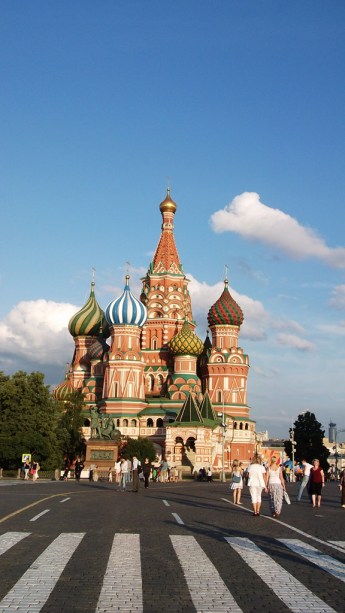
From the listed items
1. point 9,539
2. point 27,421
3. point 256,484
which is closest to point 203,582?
point 9,539

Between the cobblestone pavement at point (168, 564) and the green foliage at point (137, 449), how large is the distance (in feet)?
202

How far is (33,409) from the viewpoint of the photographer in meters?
64.3

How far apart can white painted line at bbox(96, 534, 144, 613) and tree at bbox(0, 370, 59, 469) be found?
166ft

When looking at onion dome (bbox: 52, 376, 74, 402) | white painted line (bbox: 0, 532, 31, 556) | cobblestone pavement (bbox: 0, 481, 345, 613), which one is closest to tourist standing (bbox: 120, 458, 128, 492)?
cobblestone pavement (bbox: 0, 481, 345, 613)

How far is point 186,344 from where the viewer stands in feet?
307

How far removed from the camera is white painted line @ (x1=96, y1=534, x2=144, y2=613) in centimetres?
794

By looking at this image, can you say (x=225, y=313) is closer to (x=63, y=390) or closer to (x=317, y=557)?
(x=63, y=390)

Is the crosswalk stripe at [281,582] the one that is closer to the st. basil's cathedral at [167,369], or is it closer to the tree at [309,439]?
the st. basil's cathedral at [167,369]

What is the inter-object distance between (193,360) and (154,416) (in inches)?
341

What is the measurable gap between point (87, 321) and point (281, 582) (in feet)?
314

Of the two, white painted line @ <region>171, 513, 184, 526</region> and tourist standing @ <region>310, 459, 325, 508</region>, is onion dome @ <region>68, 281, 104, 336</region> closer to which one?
tourist standing @ <region>310, 459, 325, 508</region>

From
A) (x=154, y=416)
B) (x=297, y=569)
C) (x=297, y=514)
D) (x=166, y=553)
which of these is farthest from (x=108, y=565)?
(x=154, y=416)

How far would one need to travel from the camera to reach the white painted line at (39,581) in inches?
310

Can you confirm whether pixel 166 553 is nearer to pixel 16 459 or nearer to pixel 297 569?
pixel 297 569
